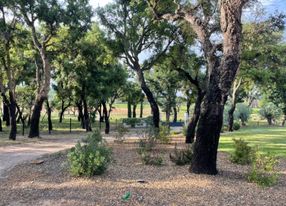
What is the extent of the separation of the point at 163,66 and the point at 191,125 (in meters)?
4.14

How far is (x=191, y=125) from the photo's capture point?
20281mm

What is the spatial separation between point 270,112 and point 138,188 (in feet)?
167

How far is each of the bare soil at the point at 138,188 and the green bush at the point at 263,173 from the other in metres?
0.16

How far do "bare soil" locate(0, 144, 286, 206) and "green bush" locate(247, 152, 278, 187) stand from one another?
0.16 meters

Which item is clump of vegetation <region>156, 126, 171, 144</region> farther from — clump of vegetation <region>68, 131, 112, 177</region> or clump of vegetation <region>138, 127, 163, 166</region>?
clump of vegetation <region>68, 131, 112, 177</region>

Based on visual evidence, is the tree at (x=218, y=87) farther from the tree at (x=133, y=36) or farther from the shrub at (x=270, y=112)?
the shrub at (x=270, y=112)

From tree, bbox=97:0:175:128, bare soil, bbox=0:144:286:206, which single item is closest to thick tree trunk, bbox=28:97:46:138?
tree, bbox=97:0:175:128

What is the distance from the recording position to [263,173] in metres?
9.98

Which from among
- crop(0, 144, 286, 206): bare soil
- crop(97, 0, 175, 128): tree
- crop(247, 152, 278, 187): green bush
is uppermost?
crop(97, 0, 175, 128): tree

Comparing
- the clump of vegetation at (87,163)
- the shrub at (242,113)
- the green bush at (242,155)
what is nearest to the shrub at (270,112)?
the shrub at (242,113)

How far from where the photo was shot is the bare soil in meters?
7.66

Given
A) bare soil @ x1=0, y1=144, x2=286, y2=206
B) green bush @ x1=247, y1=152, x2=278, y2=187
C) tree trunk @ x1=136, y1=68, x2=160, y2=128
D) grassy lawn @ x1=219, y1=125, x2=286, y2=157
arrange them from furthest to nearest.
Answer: tree trunk @ x1=136, y1=68, x2=160, y2=128
grassy lawn @ x1=219, y1=125, x2=286, y2=157
green bush @ x1=247, y1=152, x2=278, y2=187
bare soil @ x1=0, y1=144, x2=286, y2=206

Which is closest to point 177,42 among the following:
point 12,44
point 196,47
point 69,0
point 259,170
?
point 196,47

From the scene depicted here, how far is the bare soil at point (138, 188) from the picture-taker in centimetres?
766
